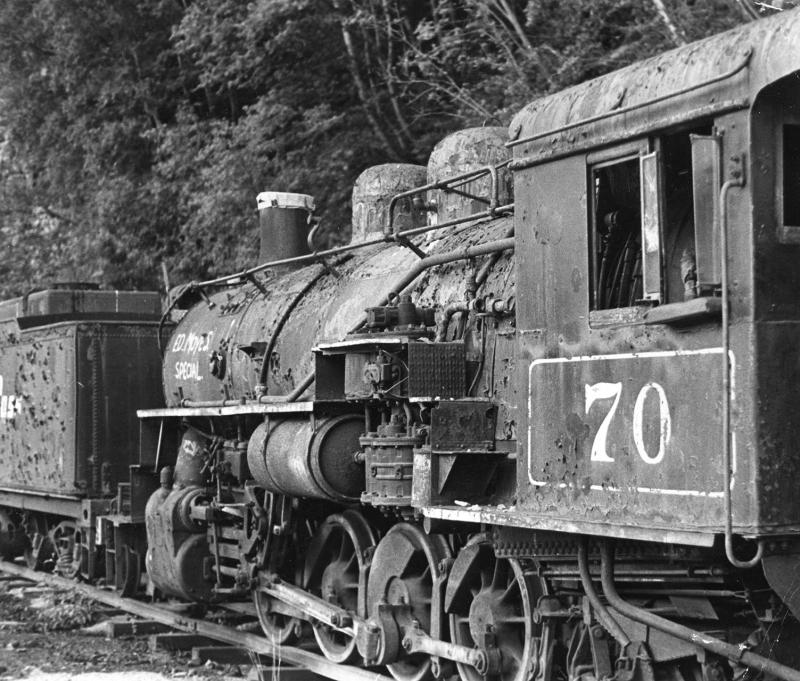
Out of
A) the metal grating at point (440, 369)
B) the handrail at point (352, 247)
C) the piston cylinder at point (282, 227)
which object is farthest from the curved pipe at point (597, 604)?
the piston cylinder at point (282, 227)

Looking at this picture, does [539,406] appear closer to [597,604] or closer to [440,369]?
[597,604]

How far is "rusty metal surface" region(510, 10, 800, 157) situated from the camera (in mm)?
4531

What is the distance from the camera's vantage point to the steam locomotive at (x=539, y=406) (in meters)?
4.59

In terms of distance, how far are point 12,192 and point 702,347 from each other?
19866 millimetres

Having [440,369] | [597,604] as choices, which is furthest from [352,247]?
[597,604]

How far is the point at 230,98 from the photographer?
62.9 feet

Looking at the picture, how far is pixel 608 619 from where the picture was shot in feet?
17.9

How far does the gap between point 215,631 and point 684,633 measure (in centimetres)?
539

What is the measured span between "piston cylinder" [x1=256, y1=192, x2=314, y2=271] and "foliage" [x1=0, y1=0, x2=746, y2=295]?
394 centimetres

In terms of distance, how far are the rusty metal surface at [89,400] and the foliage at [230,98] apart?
15.1 feet

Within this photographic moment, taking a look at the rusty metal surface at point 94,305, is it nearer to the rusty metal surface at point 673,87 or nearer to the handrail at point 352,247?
the handrail at point 352,247

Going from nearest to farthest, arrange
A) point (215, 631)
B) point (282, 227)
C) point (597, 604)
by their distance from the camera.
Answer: point (597, 604)
point (215, 631)
point (282, 227)

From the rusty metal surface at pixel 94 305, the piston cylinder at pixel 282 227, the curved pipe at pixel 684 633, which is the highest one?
the piston cylinder at pixel 282 227

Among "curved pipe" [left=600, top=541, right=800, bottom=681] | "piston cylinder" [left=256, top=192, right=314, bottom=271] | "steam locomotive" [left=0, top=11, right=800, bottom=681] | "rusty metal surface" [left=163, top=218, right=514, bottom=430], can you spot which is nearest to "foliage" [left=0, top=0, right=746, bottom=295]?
"piston cylinder" [left=256, top=192, right=314, bottom=271]
